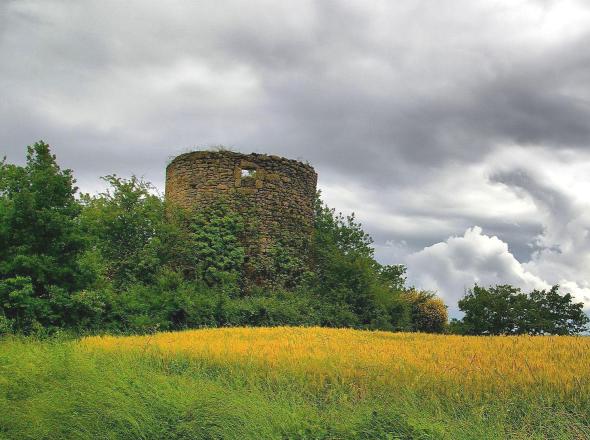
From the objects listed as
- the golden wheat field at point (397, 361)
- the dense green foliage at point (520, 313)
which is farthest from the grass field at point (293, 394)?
the dense green foliage at point (520, 313)

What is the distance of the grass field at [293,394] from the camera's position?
6172mm

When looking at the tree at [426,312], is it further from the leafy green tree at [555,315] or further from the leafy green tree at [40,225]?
the leafy green tree at [40,225]

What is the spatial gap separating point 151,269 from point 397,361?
13.1 metres

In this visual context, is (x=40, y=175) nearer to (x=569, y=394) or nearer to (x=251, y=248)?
(x=251, y=248)

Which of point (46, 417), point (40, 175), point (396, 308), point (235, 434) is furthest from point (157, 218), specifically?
point (235, 434)

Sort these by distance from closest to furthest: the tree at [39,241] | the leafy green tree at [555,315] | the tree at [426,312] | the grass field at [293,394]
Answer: the grass field at [293,394] < the tree at [39,241] < the leafy green tree at [555,315] < the tree at [426,312]

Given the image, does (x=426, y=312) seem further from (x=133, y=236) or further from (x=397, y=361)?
(x=397, y=361)

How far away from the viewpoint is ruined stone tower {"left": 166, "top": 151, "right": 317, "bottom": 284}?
2208 centimetres

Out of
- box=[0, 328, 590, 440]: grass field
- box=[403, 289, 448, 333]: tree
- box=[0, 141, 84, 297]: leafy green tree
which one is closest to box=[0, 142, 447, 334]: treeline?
box=[0, 141, 84, 297]: leafy green tree

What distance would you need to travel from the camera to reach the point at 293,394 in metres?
7.57

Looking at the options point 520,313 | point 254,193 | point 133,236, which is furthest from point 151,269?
point 520,313

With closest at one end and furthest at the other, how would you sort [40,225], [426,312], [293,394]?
[293,394] < [40,225] < [426,312]

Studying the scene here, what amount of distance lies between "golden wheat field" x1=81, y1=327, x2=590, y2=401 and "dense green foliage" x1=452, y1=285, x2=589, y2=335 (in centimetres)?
727

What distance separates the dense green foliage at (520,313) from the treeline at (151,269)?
3.26m
